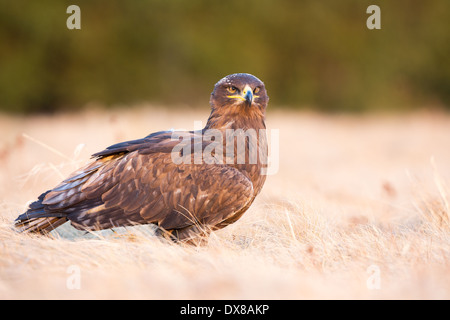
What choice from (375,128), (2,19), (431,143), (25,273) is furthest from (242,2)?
(25,273)

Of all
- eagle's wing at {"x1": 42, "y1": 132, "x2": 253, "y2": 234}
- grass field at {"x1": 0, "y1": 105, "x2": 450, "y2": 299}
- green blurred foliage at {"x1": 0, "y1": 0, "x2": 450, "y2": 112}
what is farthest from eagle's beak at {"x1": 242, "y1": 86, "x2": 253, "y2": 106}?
green blurred foliage at {"x1": 0, "y1": 0, "x2": 450, "y2": 112}

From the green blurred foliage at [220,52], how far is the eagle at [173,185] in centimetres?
1906

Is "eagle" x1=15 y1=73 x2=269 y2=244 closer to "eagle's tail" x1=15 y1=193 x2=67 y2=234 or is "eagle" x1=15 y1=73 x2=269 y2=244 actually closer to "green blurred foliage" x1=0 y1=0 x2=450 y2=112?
"eagle's tail" x1=15 y1=193 x2=67 y2=234

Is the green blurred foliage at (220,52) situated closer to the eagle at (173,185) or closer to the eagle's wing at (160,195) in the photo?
the eagle at (173,185)

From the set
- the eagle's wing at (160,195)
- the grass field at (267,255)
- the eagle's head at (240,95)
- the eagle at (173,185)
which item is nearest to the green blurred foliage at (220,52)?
the grass field at (267,255)

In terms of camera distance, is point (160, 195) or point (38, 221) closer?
point (160, 195)

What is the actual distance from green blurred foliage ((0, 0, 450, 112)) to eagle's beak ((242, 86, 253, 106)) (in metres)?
19.1

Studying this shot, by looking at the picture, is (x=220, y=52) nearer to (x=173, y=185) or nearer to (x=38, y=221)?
(x=38, y=221)

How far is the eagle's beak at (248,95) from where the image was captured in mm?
4922

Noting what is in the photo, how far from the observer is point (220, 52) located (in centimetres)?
2512

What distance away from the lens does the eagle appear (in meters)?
4.71

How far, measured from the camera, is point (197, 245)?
15.7 feet

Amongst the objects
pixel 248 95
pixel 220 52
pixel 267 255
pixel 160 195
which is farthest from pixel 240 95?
pixel 220 52

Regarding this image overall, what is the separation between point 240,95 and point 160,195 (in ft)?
3.43
